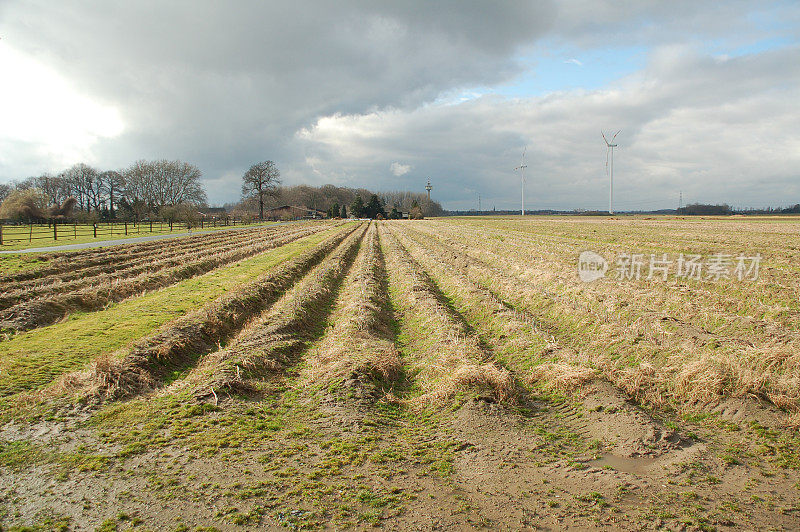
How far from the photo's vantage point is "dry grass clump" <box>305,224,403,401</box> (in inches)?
269

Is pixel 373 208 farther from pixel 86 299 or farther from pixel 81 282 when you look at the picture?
pixel 86 299

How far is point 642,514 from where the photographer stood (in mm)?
3791

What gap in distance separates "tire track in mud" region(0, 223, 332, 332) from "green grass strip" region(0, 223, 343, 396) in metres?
0.58

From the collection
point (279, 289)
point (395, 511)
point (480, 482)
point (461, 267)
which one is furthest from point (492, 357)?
point (461, 267)

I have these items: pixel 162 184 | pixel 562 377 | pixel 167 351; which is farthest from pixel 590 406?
pixel 162 184

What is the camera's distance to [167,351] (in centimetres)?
783

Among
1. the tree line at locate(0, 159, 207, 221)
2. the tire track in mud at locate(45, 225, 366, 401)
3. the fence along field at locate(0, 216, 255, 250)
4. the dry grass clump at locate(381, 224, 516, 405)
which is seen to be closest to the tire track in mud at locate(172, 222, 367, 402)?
the tire track in mud at locate(45, 225, 366, 401)

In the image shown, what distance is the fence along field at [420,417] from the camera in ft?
13.0

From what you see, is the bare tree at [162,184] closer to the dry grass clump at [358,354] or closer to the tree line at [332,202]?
the tree line at [332,202]

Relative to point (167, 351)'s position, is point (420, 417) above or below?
below

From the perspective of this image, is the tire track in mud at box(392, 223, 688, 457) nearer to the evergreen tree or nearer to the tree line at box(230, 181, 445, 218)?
the tree line at box(230, 181, 445, 218)

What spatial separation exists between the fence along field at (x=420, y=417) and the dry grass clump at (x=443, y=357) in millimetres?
46

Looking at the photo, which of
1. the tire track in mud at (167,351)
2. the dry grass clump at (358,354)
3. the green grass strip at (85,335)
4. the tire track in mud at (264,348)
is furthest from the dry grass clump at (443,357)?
the green grass strip at (85,335)

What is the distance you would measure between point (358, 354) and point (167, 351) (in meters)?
3.54
